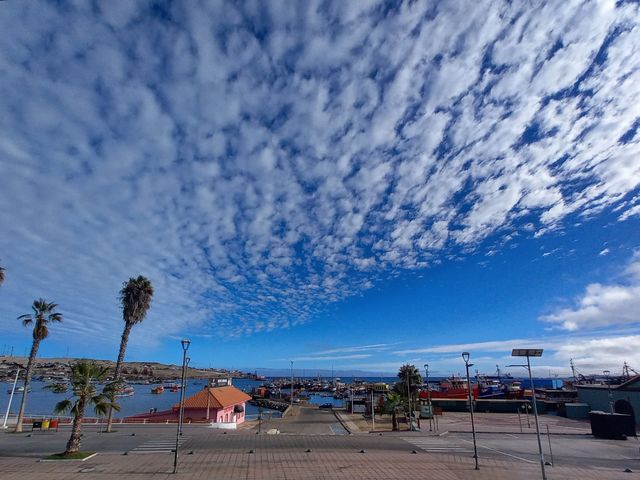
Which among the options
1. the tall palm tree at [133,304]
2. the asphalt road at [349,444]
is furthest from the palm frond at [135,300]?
the asphalt road at [349,444]

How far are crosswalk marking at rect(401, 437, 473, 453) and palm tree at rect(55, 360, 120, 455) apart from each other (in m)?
23.8

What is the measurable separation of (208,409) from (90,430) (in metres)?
11.8

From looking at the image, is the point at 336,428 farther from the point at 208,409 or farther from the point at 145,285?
the point at 145,285

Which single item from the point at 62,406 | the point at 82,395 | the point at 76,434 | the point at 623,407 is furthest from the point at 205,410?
the point at 623,407

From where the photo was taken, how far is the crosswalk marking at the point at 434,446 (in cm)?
3022

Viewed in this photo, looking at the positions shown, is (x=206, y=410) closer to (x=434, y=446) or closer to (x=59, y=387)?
(x=59, y=387)

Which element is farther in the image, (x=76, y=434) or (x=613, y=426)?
(x=613, y=426)

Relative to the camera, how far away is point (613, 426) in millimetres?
38094

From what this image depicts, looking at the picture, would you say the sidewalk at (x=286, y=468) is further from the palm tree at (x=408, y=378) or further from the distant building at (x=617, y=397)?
the distant building at (x=617, y=397)

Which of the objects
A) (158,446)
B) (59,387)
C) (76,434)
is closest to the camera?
(76,434)

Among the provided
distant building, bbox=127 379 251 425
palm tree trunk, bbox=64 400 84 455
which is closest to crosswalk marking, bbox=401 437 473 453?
distant building, bbox=127 379 251 425

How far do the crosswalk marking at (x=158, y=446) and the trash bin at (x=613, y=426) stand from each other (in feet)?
129

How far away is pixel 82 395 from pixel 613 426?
46610 millimetres

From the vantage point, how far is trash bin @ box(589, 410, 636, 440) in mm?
37969
